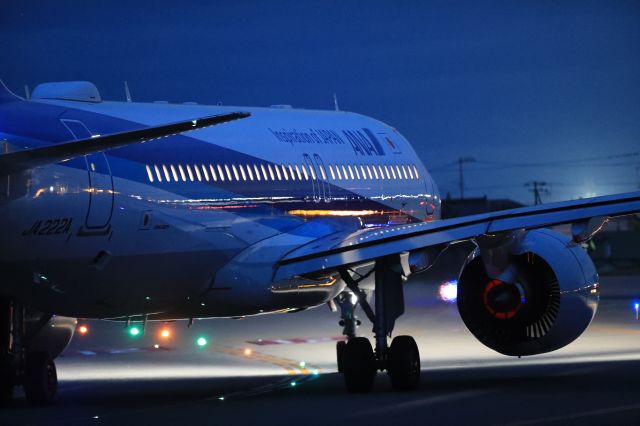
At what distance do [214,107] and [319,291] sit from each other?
362 centimetres

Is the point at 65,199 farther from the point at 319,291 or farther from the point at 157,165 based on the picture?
the point at 319,291

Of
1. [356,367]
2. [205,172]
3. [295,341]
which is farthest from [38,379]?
[295,341]

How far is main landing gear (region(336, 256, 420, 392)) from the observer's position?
2289 centimetres

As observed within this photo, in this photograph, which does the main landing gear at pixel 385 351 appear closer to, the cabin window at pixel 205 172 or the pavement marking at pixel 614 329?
the cabin window at pixel 205 172

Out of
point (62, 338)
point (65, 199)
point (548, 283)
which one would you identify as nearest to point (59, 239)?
point (65, 199)

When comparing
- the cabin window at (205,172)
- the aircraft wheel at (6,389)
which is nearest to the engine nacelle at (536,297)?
the cabin window at (205,172)

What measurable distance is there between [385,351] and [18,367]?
5288mm

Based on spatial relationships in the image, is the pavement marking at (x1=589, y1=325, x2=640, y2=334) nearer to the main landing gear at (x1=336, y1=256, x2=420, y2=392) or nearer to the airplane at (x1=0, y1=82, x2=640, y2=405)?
the airplane at (x1=0, y1=82, x2=640, y2=405)

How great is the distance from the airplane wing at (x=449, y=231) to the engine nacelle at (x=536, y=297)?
4.28 ft

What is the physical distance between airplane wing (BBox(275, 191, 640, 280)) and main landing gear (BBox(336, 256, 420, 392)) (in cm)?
51

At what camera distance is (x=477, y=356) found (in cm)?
2945

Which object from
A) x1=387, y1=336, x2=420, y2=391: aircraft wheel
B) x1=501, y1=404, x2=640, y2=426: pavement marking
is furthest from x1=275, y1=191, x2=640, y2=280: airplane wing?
x1=501, y1=404, x2=640, y2=426: pavement marking

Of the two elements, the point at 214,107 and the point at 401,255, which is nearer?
the point at 401,255

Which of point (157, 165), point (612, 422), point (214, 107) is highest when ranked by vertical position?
point (214, 107)
